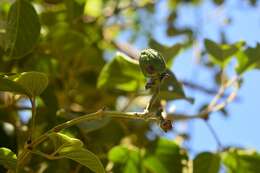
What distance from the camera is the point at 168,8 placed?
1.84m

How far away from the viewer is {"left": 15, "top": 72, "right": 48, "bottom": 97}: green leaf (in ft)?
2.06

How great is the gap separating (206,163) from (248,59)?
23 centimetres

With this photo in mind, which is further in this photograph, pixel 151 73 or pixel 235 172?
pixel 235 172

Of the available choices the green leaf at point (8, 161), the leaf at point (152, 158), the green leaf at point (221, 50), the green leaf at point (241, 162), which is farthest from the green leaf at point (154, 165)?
the green leaf at point (8, 161)

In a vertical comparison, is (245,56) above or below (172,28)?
below

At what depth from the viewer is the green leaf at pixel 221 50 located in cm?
96

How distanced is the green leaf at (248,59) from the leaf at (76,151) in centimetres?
45

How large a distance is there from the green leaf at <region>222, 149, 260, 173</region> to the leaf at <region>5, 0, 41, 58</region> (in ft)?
1.30

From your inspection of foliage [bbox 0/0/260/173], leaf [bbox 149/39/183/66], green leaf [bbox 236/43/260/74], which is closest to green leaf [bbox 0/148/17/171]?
foliage [bbox 0/0/260/173]

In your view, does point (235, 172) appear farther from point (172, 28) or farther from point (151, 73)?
point (172, 28)

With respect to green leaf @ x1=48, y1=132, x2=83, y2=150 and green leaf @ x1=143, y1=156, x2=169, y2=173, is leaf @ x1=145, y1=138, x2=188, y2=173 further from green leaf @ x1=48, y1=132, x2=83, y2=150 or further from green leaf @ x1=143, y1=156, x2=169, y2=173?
green leaf @ x1=48, y1=132, x2=83, y2=150

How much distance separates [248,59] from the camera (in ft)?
3.18

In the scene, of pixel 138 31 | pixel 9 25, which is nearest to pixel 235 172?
pixel 9 25

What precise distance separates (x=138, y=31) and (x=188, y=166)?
99 cm
